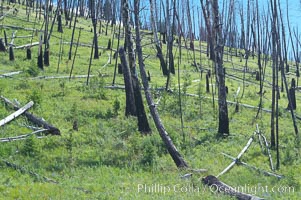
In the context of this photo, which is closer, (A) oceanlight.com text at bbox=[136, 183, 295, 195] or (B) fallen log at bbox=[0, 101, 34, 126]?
(A) oceanlight.com text at bbox=[136, 183, 295, 195]

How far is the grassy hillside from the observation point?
851 cm

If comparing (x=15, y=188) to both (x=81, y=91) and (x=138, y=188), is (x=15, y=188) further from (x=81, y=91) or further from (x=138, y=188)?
(x=81, y=91)

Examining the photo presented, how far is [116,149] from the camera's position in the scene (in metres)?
11.5

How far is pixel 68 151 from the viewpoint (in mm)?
10789

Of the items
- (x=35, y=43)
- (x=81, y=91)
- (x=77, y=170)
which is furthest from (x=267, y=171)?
(x=35, y=43)

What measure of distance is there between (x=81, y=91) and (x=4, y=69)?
192 inches

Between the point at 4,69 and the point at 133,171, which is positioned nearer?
the point at 133,171

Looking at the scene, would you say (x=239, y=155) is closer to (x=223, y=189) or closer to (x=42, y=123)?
(x=223, y=189)

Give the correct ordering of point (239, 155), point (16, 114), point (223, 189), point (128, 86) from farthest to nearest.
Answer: point (128, 86), point (16, 114), point (239, 155), point (223, 189)

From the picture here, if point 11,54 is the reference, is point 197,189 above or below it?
below

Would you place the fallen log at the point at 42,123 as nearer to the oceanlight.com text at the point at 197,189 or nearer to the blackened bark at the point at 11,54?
the oceanlight.com text at the point at 197,189

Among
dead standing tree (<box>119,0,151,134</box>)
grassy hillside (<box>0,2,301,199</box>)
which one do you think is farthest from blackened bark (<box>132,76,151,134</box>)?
grassy hillside (<box>0,2,301,199</box>)

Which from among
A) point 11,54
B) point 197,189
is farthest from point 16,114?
point 11,54

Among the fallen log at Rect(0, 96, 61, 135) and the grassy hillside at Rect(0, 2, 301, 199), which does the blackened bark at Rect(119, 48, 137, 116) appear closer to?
the grassy hillside at Rect(0, 2, 301, 199)
